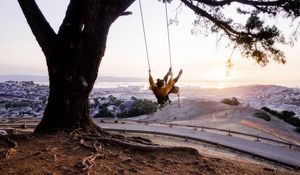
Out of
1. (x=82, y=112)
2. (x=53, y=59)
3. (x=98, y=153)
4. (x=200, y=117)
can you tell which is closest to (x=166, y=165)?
(x=98, y=153)

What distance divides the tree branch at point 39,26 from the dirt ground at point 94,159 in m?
2.31

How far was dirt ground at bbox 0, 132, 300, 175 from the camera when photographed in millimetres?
7750

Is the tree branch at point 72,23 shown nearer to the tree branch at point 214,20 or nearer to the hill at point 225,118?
the tree branch at point 214,20

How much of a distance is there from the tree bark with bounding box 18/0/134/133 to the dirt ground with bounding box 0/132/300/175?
29.6 inches

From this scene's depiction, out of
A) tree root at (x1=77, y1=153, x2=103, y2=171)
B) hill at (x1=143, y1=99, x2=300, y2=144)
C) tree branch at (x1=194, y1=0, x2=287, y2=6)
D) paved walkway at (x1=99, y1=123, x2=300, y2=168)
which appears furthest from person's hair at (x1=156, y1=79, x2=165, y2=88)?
hill at (x1=143, y1=99, x2=300, y2=144)

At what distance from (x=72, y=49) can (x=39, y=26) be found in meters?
1.03

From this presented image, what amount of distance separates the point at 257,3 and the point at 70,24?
210 inches

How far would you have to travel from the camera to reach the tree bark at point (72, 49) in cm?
1038

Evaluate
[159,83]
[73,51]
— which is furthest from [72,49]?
[159,83]

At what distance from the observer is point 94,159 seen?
837 cm

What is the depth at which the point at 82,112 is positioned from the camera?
10.9m

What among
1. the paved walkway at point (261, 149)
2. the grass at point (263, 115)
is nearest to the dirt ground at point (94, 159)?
the paved walkway at point (261, 149)

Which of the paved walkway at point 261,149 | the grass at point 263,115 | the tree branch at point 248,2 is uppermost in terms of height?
the tree branch at point 248,2

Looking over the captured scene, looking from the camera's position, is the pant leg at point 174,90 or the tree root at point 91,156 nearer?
the tree root at point 91,156
